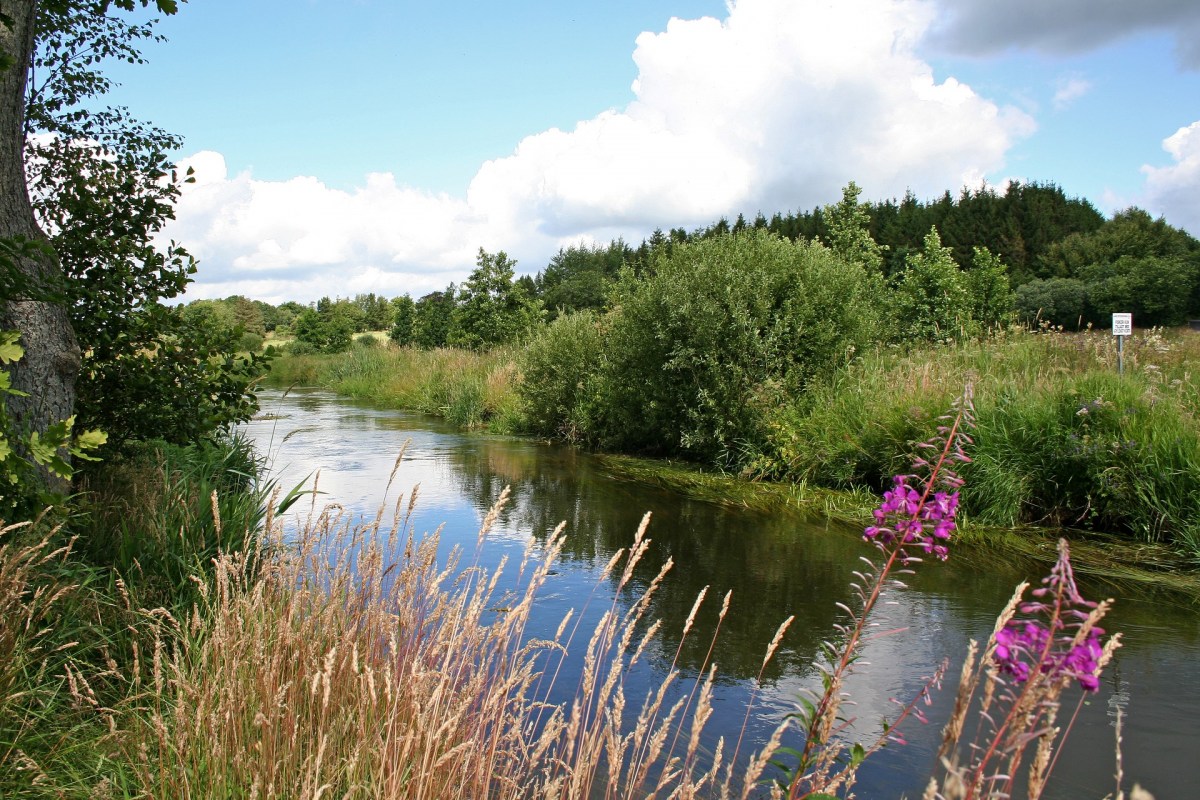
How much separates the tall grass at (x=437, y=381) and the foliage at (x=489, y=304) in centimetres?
125

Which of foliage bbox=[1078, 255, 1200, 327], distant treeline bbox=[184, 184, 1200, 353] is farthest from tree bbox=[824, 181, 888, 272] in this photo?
foliage bbox=[1078, 255, 1200, 327]

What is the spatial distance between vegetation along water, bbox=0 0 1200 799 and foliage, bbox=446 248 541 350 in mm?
10651

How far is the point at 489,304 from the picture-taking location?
1099 inches

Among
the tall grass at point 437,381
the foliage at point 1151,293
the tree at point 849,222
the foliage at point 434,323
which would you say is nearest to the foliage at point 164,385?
the tall grass at point 437,381

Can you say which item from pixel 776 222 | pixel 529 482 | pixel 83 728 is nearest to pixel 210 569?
pixel 83 728

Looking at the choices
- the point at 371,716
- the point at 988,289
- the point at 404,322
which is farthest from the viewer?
the point at 404,322

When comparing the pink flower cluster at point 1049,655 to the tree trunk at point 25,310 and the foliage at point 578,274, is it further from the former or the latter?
the foliage at point 578,274

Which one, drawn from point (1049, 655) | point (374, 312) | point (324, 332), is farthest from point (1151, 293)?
point (374, 312)

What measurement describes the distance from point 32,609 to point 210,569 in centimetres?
181

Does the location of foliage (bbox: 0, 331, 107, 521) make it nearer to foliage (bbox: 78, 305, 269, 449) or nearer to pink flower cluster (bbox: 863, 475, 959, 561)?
foliage (bbox: 78, 305, 269, 449)

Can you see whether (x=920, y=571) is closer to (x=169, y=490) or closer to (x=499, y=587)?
(x=499, y=587)

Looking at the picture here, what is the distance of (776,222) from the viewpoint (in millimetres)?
67875

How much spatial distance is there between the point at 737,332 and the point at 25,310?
9.12 m

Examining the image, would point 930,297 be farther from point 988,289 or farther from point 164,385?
point 164,385
